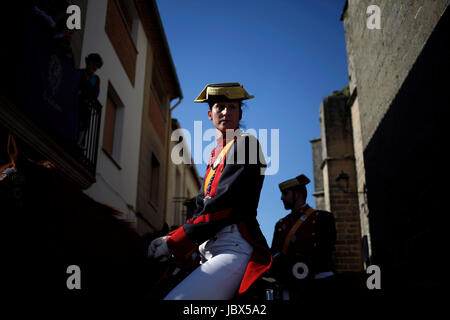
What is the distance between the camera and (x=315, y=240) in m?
5.58

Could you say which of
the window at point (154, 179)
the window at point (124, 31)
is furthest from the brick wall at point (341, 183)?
the window at point (124, 31)

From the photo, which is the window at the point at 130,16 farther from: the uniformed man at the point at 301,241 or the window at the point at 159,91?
the uniformed man at the point at 301,241

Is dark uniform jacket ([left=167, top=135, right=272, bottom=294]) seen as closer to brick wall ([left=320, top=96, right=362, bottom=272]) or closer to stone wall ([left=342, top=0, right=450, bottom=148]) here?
stone wall ([left=342, top=0, right=450, bottom=148])

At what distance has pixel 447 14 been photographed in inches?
211

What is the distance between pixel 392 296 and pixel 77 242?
217 centimetres

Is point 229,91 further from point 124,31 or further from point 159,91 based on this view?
point 159,91

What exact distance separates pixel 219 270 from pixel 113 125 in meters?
9.58

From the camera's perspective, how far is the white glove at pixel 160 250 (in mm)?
2018

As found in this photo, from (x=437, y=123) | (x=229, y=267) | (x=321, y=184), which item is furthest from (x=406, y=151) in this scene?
(x=321, y=184)

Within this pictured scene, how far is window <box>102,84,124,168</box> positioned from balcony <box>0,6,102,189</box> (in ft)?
10.3

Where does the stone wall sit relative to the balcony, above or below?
above

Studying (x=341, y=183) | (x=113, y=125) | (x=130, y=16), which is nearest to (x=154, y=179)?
(x=113, y=125)

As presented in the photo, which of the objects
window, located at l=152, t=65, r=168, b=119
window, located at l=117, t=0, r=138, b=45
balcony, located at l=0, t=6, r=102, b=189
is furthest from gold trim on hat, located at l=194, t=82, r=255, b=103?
window, located at l=152, t=65, r=168, b=119

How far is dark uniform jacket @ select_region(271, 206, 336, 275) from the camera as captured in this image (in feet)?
17.7
